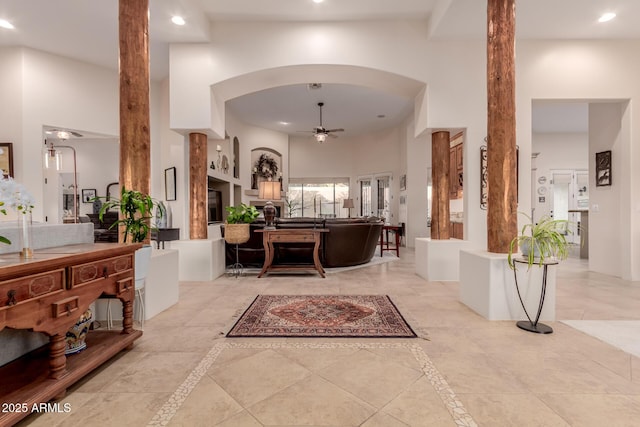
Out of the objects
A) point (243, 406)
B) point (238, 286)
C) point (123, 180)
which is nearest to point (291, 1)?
point (123, 180)

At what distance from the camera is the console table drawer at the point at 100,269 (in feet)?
5.62

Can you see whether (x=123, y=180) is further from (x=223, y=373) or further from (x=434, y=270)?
(x=434, y=270)

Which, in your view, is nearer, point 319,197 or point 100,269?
point 100,269

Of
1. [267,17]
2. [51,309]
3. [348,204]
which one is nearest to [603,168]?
[267,17]

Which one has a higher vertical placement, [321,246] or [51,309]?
[51,309]

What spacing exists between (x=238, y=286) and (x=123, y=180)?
1.96 m

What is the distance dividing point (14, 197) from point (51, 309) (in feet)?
1.90

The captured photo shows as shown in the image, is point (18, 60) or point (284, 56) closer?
point (284, 56)

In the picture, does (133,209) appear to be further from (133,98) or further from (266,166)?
(266,166)

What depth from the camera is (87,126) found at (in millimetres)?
5238

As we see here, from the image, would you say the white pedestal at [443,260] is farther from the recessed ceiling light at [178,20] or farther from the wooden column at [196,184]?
the recessed ceiling light at [178,20]

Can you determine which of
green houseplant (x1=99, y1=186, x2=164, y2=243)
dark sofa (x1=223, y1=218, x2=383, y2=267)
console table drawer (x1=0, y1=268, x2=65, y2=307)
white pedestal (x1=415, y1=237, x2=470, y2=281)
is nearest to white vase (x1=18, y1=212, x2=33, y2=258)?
console table drawer (x1=0, y1=268, x2=65, y2=307)

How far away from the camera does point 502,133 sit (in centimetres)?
302

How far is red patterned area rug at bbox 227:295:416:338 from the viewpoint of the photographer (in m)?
2.54
